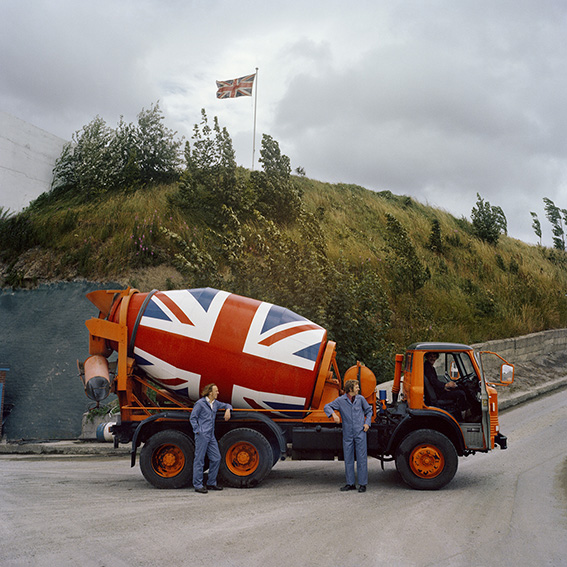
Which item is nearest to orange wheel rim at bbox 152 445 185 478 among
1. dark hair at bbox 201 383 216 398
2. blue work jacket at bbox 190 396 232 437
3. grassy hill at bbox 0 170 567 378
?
blue work jacket at bbox 190 396 232 437

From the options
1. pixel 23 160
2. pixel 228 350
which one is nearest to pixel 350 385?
pixel 228 350

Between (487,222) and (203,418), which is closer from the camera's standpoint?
(203,418)

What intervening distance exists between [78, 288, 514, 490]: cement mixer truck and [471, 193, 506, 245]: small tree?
21.2 m

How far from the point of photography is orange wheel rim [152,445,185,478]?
309 inches

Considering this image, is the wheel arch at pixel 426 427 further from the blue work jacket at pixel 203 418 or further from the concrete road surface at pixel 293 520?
the blue work jacket at pixel 203 418

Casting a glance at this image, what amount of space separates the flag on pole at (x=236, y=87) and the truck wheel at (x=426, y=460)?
18281mm

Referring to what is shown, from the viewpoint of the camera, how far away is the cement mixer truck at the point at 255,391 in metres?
7.70

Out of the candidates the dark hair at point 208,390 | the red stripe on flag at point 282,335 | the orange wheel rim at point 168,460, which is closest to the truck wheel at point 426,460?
the red stripe on flag at point 282,335

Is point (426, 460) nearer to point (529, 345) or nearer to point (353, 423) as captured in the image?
point (353, 423)

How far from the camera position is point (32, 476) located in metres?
8.79

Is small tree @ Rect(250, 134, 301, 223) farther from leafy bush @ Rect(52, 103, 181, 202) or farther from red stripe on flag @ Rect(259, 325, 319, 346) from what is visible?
red stripe on flag @ Rect(259, 325, 319, 346)

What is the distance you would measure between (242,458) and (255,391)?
3.18ft

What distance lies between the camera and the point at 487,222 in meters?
28.1

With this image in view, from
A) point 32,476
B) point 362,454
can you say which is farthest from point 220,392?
point 32,476
